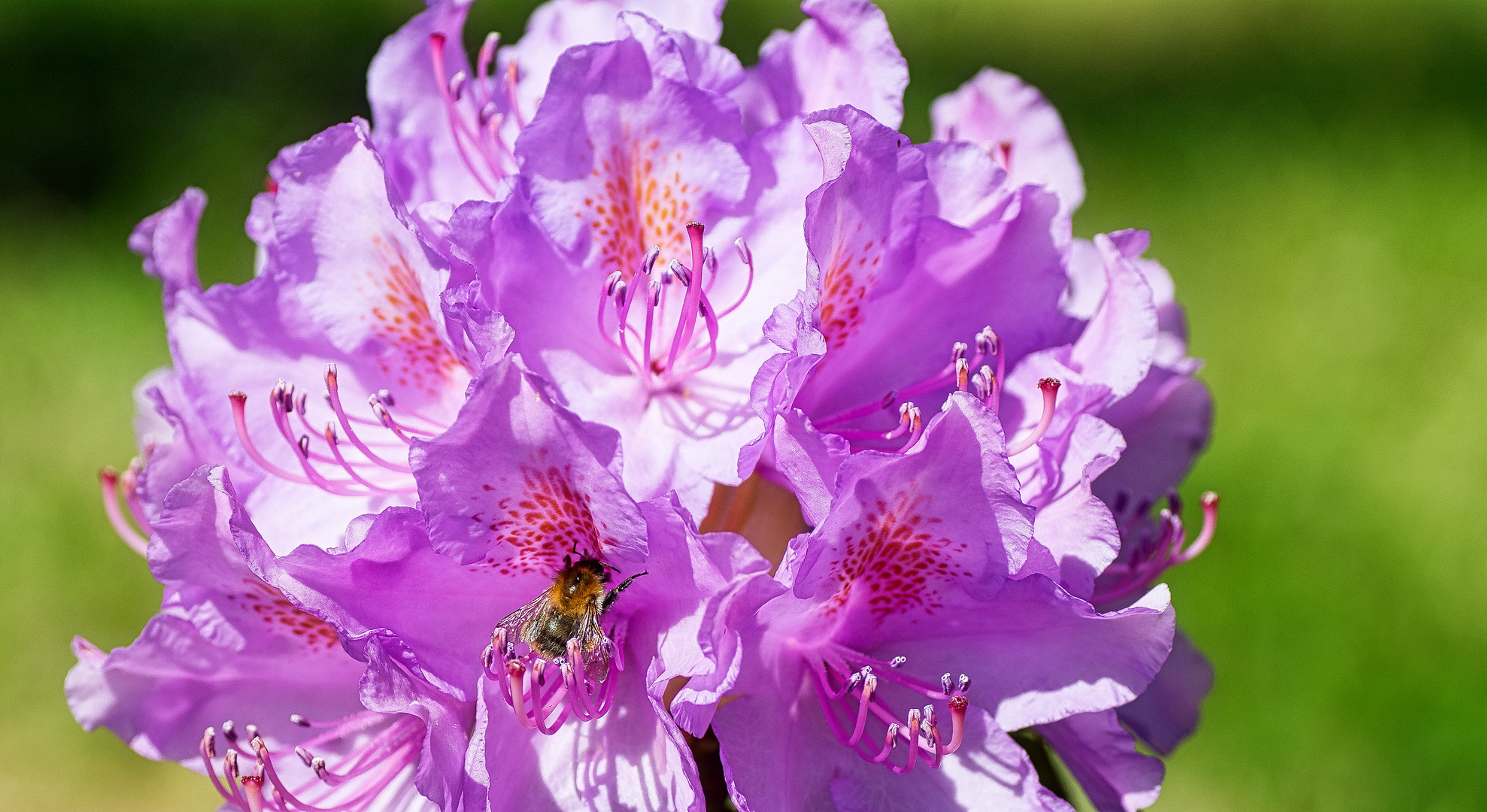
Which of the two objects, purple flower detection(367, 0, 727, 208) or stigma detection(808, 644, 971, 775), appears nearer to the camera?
stigma detection(808, 644, 971, 775)

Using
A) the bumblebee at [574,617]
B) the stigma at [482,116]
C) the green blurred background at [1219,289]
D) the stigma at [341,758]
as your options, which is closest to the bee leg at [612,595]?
the bumblebee at [574,617]

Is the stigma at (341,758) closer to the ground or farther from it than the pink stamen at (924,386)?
closer to the ground

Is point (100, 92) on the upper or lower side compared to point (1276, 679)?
upper

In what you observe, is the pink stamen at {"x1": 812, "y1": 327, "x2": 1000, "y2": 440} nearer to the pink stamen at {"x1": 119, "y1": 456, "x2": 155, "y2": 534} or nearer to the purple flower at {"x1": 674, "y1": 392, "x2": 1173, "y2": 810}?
the purple flower at {"x1": 674, "y1": 392, "x2": 1173, "y2": 810}

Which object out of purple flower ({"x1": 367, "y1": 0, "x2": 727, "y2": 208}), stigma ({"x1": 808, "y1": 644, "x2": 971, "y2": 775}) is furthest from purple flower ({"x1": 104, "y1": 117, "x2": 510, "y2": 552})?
stigma ({"x1": 808, "y1": 644, "x2": 971, "y2": 775})

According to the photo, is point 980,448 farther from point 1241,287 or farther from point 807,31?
point 1241,287

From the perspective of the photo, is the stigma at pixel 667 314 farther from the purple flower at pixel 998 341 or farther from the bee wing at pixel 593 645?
the bee wing at pixel 593 645

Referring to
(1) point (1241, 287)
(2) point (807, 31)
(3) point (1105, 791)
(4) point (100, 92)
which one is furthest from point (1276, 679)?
(4) point (100, 92)
